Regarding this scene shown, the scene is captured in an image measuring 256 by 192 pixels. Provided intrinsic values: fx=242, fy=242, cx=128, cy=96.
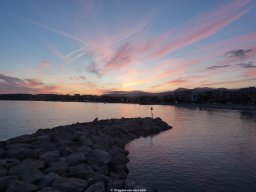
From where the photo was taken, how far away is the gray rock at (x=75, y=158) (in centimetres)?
1561

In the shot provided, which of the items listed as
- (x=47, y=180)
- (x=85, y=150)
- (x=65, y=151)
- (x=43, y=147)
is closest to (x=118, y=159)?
(x=85, y=150)

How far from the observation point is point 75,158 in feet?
52.9

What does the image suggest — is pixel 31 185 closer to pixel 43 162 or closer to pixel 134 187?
pixel 43 162

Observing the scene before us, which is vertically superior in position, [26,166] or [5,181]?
[26,166]

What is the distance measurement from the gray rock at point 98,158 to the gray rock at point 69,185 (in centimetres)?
419

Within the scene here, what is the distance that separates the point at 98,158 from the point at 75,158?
1.74 m

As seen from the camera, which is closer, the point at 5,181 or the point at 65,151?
the point at 5,181

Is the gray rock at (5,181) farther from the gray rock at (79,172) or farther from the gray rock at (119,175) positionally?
the gray rock at (119,175)

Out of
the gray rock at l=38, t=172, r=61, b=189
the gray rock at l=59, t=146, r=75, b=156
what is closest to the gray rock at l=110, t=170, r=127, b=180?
the gray rock at l=59, t=146, r=75, b=156

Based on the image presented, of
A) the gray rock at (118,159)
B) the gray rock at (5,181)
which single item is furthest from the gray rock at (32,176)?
the gray rock at (118,159)

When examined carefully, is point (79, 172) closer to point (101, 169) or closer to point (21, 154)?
point (101, 169)

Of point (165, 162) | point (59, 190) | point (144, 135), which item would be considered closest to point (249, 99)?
point (144, 135)

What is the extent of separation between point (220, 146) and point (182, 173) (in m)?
11.6

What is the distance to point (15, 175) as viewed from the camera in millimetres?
12984
